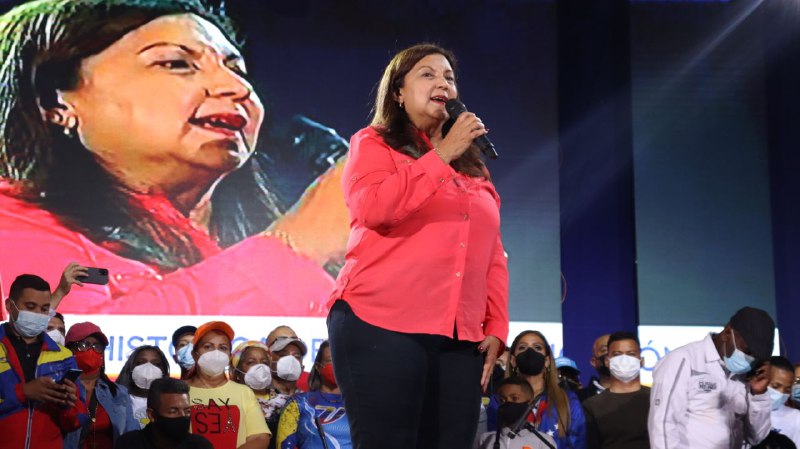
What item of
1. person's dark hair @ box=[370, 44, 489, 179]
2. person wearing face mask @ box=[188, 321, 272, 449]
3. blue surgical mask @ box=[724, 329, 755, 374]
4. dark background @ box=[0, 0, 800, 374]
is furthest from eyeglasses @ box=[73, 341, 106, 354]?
person's dark hair @ box=[370, 44, 489, 179]

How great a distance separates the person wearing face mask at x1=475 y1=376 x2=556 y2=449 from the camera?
4.82 meters

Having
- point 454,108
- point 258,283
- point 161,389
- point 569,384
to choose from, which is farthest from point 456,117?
point 258,283

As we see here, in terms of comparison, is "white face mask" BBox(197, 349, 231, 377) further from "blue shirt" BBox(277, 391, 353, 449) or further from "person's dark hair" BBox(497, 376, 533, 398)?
"person's dark hair" BBox(497, 376, 533, 398)

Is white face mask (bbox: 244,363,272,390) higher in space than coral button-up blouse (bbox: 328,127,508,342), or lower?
lower

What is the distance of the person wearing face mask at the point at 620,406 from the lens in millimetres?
5270

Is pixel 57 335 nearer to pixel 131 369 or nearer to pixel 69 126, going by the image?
pixel 131 369

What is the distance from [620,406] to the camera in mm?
5422

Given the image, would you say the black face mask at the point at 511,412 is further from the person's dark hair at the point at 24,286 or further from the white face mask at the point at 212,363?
the person's dark hair at the point at 24,286

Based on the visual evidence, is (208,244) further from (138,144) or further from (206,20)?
(206,20)

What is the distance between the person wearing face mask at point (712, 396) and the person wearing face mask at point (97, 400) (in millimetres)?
2519

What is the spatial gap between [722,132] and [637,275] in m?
1.44

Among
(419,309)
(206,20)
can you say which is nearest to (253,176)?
(206,20)

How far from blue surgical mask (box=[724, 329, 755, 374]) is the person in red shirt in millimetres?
2332

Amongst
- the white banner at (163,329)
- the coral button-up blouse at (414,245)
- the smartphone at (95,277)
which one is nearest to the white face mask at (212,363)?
the smartphone at (95,277)
